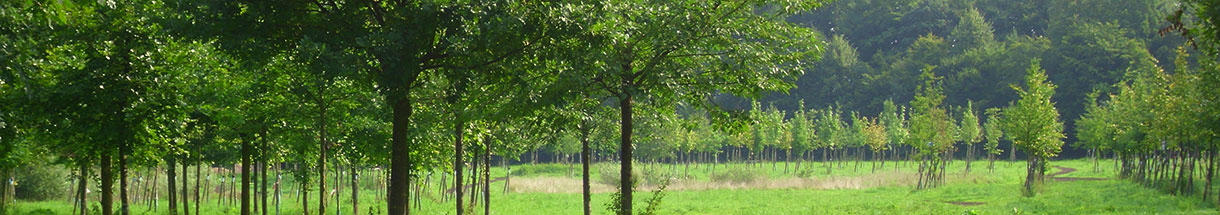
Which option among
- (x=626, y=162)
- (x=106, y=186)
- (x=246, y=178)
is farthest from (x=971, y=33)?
(x=106, y=186)

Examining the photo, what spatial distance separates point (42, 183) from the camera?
126 feet

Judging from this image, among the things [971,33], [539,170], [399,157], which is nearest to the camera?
[399,157]

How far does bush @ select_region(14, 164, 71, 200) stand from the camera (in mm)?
37188

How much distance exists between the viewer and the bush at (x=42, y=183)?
122 feet

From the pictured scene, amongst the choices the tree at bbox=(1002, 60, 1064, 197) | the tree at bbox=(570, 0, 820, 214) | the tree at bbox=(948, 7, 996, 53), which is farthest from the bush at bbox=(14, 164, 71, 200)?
the tree at bbox=(948, 7, 996, 53)

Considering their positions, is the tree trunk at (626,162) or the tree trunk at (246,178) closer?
the tree trunk at (626,162)

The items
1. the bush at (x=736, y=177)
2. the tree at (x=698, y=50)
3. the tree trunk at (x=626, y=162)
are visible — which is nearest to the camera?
the tree at (x=698, y=50)

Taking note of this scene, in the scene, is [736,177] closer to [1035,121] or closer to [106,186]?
[1035,121]

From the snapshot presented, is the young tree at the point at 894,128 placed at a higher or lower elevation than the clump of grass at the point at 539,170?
higher

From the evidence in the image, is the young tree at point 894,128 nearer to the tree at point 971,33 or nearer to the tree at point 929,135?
the tree at point 929,135

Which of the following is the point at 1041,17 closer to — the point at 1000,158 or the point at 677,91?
the point at 1000,158

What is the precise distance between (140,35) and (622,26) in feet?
23.7

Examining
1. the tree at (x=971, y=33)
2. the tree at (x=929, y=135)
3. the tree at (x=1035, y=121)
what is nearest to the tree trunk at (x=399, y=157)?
the tree at (x=1035, y=121)

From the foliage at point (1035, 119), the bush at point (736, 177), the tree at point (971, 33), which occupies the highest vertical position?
the tree at point (971, 33)
